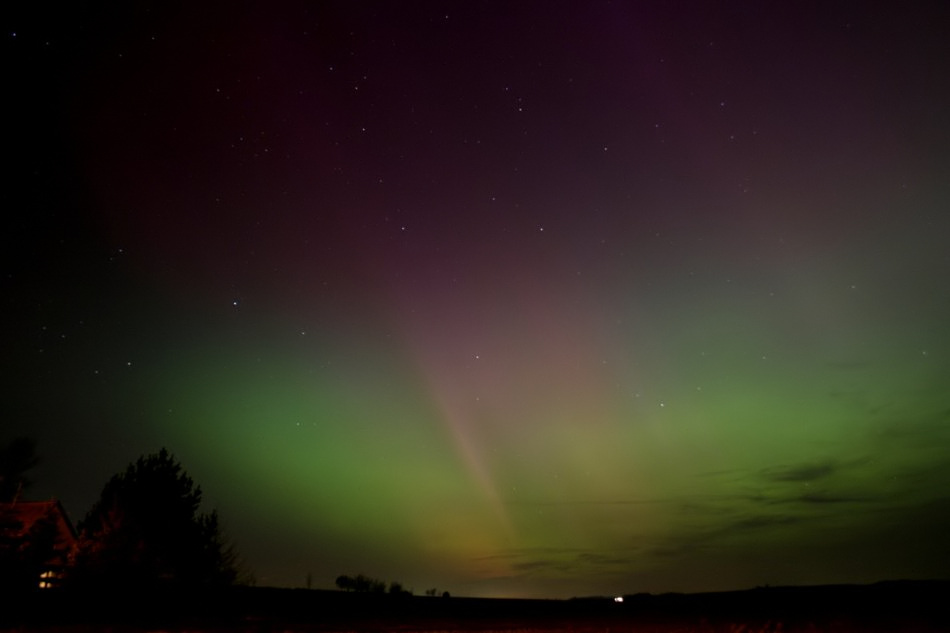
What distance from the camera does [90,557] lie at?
32.8 meters

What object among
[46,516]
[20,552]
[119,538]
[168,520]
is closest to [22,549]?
[20,552]

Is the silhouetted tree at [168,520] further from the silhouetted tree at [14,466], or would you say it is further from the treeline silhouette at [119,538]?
the silhouetted tree at [14,466]

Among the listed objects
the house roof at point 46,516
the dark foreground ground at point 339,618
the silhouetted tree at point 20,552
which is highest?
the house roof at point 46,516

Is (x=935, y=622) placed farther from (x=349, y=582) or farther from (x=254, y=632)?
(x=349, y=582)

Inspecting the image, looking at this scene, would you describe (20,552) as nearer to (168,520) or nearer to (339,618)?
(339,618)

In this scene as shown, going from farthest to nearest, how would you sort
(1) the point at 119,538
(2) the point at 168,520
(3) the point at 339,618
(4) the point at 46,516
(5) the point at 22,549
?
(2) the point at 168,520 → (1) the point at 119,538 → (4) the point at 46,516 → (5) the point at 22,549 → (3) the point at 339,618

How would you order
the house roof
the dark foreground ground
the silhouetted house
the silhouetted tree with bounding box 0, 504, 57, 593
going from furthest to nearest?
1. the house roof
2. the silhouetted house
3. the silhouetted tree with bounding box 0, 504, 57, 593
4. the dark foreground ground

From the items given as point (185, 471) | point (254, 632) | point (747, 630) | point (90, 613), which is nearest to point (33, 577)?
point (90, 613)

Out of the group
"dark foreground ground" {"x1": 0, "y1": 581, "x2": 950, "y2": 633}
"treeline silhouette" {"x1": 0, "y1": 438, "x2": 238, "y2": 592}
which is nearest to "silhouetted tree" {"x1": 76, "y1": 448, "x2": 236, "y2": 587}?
"treeline silhouette" {"x1": 0, "y1": 438, "x2": 238, "y2": 592}

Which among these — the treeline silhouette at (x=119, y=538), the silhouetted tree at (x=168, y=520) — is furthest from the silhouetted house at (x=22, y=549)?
the silhouetted tree at (x=168, y=520)

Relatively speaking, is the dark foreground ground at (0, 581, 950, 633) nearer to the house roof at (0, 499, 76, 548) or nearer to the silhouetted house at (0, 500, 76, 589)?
the silhouetted house at (0, 500, 76, 589)

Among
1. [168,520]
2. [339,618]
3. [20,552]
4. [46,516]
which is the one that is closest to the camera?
[339,618]

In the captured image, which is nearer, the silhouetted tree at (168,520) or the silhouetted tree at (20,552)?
the silhouetted tree at (20,552)

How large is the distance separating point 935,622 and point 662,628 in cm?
617
